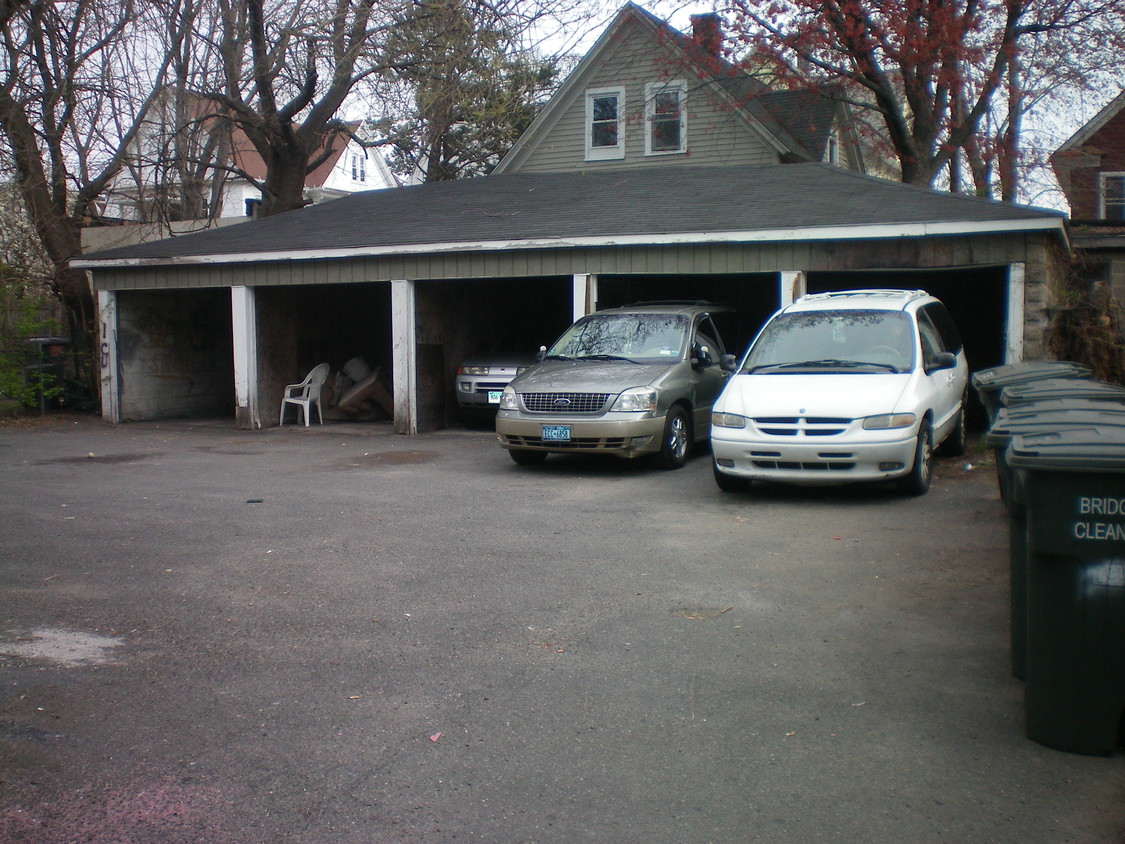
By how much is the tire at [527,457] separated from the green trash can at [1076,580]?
7897mm

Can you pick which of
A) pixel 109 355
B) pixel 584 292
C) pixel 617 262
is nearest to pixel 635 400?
pixel 617 262

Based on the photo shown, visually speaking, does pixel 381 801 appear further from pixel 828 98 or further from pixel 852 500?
pixel 828 98

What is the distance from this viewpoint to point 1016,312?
1184 cm

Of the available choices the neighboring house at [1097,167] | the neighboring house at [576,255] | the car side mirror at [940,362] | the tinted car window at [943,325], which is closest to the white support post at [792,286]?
the neighboring house at [576,255]

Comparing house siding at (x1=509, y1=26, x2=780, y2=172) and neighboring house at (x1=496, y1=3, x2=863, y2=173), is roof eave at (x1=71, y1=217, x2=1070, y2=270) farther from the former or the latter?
house siding at (x1=509, y1=26, x2=780, y2=172)

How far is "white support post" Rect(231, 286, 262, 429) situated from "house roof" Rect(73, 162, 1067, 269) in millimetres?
743

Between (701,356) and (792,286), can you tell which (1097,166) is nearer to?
(792,286)

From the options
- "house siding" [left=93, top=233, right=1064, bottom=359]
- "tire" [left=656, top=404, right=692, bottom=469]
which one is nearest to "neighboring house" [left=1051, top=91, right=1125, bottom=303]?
"house siding" [left=93, top=233, right=1064, bottom=359]

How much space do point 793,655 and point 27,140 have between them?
1854 cm

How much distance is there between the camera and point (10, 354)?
1731cm

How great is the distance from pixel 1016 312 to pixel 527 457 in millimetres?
6052

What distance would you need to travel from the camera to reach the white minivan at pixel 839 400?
28.0 feet

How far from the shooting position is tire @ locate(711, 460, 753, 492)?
361 inches

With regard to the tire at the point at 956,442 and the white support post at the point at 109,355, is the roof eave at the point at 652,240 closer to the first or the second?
the white support post at the point at 109,355
